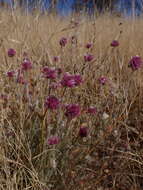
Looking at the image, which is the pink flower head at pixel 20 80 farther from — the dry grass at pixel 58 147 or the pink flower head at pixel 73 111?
the pink flower head at pixel 73 111

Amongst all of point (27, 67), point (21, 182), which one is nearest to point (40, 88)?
point (27, 67)

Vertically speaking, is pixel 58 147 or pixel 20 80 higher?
pixel 20 80

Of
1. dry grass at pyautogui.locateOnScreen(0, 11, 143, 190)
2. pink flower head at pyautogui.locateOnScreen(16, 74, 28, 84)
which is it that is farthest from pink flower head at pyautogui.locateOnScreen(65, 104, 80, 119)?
pink flower head at pyautogui.locateOnScreen(16, 74, 28, 84)

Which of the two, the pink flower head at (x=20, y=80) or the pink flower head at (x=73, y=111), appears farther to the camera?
the pink flower head at (x=20, y=80)

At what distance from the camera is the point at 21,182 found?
0.83m

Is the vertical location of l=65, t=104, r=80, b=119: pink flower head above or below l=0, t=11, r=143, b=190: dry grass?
above

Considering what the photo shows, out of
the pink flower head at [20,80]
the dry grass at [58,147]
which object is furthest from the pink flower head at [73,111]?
the pink flower head at [20,80]

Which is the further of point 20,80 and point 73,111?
point 20,80

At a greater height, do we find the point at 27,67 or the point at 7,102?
the point at 27,67

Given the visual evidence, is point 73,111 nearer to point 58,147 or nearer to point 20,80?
point 58,147

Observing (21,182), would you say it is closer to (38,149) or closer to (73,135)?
(38,149)

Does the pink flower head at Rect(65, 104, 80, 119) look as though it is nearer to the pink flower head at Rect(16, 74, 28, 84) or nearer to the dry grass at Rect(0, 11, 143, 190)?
the dry grass at Rect(0, 11, 143, 190)

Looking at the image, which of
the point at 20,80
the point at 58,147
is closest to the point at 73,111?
the point at 58,147

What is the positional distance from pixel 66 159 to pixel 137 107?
61 cm
